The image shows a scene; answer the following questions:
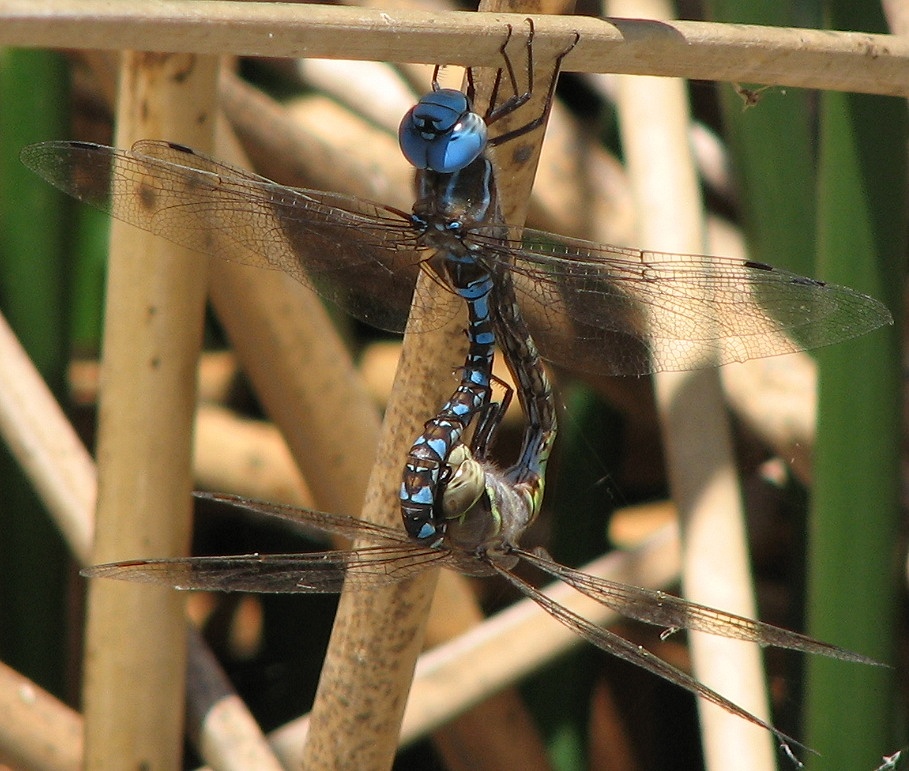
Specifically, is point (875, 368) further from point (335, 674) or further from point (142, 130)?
point (142, 130)

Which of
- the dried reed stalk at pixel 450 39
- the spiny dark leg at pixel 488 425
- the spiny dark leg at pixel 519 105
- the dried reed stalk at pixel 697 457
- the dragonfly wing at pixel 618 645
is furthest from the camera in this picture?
the dried reed stalk at pixel 697 457

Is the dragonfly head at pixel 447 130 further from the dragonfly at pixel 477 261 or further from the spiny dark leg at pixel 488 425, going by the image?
the spiny dark leg at pixel 488 425

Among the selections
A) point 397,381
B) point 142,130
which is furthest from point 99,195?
point 397,381

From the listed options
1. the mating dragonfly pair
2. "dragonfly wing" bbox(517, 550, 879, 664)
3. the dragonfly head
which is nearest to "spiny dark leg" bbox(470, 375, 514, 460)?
the mating dragonfly pair

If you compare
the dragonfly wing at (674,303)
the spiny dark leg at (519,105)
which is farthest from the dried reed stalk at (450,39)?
the dragonfly wing at (674,303)

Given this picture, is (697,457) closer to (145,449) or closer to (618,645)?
(618,645)

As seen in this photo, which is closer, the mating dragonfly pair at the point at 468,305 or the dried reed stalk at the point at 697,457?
the mating dragonfly pair at the point at 468,305

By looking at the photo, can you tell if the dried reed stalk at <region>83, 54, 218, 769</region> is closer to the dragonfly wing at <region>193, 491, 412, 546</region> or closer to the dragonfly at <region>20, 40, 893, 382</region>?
the dragonfly at <region>20, 40, 893, 382</region>
